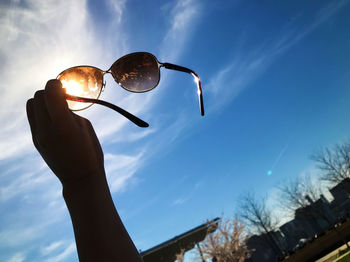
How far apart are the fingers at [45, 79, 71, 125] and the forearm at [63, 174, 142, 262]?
0.31 metres

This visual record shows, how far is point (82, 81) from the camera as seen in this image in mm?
2139

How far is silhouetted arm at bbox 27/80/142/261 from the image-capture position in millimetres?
743

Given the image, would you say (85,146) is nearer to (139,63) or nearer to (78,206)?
(78,206)

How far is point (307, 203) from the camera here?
96.4 ft

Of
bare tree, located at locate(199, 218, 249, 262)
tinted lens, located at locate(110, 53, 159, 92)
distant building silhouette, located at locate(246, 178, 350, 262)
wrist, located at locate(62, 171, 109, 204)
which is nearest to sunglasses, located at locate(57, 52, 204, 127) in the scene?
tinted lens, located at locate(110, 53, 159, 92)

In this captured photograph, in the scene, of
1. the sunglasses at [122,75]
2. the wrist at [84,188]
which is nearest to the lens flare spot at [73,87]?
the sunglasses at [122,75]

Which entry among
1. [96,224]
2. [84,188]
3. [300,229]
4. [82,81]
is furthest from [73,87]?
[300,229]

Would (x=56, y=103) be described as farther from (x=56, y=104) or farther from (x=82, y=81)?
(x=82, y=81)

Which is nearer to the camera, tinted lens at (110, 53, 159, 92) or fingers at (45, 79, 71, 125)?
fingers at (45, 79, 71, 125)

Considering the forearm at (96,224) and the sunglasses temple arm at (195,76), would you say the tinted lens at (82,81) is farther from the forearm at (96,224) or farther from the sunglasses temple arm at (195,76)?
the forearm at (96,224)

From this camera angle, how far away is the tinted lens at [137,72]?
88.4 inches

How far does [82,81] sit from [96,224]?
177 centimetres

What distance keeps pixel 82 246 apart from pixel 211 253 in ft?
58.2

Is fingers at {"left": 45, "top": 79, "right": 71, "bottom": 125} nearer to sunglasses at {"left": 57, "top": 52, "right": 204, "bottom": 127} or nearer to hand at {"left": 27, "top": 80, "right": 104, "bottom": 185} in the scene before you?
hand at {"left": 27, "top": 80, "right": 104, "bottom": 185}
